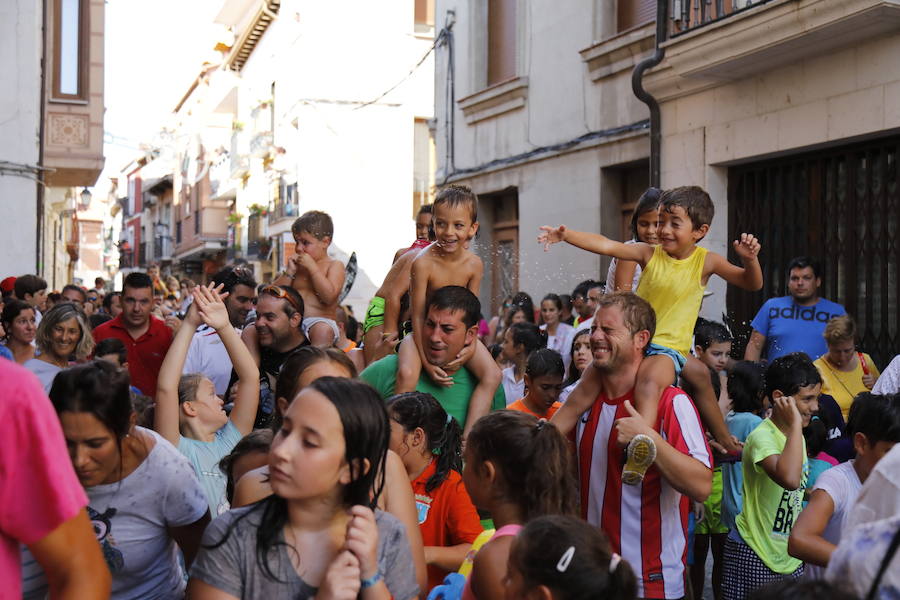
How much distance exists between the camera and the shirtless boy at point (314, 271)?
297 inches

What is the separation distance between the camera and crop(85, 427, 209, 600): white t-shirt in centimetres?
317

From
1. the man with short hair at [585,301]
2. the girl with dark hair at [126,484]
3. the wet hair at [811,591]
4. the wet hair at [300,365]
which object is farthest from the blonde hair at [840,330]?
the wet hair at [811,591]

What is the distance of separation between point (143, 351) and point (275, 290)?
2.13 metres

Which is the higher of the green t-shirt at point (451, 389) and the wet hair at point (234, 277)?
the wet hair at point (234, 277)

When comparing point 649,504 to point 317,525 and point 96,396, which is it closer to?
point 317,525

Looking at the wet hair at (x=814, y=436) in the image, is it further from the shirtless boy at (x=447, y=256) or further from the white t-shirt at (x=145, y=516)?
the white t-shirt at (x=145, y=516)

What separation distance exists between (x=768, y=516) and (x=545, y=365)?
1.45 meters

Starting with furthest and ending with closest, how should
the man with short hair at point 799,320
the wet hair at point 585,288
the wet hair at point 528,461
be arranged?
1. the wet hair at point 585,288
2. the man with short hair at point 799,320
3. the wet hair at point 528,461

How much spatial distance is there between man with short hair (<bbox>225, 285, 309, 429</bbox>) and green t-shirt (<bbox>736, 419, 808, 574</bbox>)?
259 cm

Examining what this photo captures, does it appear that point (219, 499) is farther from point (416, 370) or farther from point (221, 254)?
point (221, 254)

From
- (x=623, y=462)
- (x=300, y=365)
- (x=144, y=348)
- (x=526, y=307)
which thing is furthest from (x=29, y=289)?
(x=623, y=462)

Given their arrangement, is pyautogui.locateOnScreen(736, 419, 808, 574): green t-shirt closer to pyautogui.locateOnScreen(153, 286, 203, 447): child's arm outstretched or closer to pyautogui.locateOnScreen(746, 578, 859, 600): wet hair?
pyautogui.locateOnScreen(153, 286, 203, 447): child's arm outstretched

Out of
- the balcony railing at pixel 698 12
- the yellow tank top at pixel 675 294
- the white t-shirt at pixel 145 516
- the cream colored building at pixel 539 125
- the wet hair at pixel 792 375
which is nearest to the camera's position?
the white t-shirt at pixel 145 516

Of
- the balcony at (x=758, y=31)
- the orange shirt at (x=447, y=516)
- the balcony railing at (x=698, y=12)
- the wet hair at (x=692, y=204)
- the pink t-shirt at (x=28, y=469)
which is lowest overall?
the orange shirt at (x=447, y=516)
